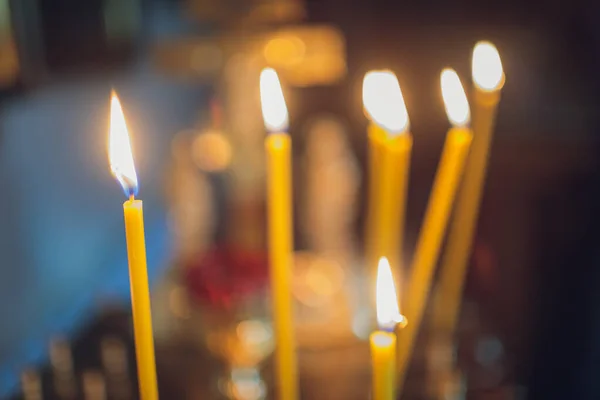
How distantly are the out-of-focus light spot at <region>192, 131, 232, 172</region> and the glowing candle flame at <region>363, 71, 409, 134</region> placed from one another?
343 mm

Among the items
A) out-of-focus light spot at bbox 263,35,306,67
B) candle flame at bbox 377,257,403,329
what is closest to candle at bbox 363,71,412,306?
candle flame at bbox 377,257,403,329

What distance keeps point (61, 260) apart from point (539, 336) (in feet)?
1.77

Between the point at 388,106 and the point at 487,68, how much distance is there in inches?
7.8

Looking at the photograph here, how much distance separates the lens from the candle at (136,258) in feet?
1.00

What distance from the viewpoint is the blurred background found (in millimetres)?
650

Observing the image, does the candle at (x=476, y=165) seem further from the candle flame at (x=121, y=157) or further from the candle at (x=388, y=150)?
the candle flame at (x=121, y=157)

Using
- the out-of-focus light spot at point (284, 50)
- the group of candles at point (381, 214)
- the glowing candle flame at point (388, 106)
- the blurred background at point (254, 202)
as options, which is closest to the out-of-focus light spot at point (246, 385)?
the blurred background at point (254, 202)

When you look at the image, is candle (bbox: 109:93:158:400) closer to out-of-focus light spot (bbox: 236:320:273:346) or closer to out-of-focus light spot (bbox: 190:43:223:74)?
out-of-focus light spot (bbox: 236:320:273:346)

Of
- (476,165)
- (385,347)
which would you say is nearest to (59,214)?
(476,165)

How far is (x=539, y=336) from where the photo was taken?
0.81 m

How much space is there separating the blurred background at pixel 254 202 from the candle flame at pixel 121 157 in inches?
8.5

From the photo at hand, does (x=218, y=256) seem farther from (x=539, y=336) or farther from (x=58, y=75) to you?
(x=539, y=336)

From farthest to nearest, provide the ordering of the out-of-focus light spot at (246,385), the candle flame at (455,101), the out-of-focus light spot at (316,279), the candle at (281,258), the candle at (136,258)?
the out-of-focus light spot at (316,279), the out-of-focus light spot at (246,385), the candle flame at (455,101), the candle at (281,258), the candle at (136,258)

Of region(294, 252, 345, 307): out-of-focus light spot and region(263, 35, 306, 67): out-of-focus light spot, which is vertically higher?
region(263, 35, 306, 67): out-of-focus light spot
